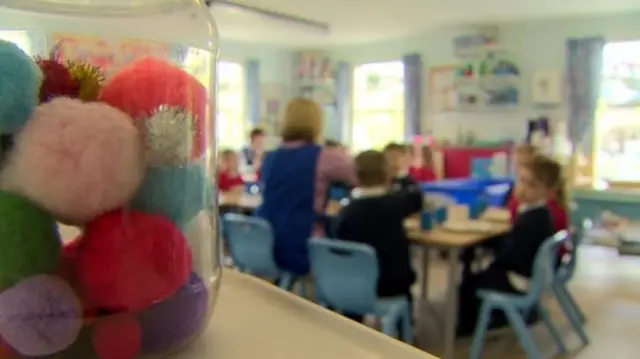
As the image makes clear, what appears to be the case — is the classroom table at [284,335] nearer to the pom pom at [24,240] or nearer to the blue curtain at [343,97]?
the pom pom at [24,240]

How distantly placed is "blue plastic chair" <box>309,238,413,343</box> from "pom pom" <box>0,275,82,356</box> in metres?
1.91

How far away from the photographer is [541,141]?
245 inches

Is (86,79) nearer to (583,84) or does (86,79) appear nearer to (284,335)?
(284,335)

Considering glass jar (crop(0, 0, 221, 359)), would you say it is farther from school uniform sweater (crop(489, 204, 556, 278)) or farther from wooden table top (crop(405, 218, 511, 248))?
school uniform sweater (crop(489, 204, 556, 278))

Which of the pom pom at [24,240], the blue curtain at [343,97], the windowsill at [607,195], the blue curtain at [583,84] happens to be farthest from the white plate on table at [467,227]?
the blue curtain at [343,97]

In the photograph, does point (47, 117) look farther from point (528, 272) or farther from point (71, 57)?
point (528, 272)

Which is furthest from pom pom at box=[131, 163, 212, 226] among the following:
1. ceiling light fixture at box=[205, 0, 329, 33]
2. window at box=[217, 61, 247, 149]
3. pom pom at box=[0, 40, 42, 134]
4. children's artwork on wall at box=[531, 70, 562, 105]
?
window at box=[217, 61, 247, 149]

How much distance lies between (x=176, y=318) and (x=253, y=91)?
8230mm

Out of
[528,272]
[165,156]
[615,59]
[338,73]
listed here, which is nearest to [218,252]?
[165,156]

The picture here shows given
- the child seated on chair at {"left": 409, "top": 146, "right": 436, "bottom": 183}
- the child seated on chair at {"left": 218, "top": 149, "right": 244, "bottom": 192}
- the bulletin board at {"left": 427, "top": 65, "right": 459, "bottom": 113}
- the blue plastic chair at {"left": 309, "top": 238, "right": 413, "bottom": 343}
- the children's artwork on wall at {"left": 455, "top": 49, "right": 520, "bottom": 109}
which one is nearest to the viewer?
the blue plastic chair at {"left": 309, "top": 238, "right": 413, "bottom": 343}

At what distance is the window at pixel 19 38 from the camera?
1.83 feet

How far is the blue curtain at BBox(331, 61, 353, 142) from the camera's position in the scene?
8711 mm

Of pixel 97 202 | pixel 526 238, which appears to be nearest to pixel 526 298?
pixel 526 238

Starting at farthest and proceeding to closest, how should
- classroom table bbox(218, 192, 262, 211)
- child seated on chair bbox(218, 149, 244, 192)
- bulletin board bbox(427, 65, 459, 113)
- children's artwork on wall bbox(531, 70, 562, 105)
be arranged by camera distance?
bulletin board bbox(427, 65, 459, 113), children's artwork on wall bbox(531, 70, 562, 105), child seated on chair bbox(218, 149, 244, 192), classroom table bbox(218, 192, 262, 211)
